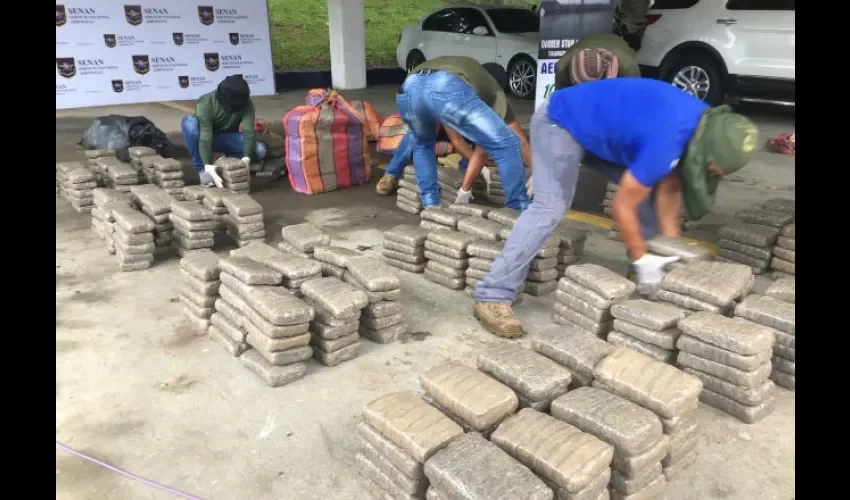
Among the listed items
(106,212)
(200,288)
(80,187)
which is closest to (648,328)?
(200,288)

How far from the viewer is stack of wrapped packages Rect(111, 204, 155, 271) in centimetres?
479

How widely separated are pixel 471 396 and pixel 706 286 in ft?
5.52

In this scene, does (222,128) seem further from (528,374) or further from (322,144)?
(528,374)

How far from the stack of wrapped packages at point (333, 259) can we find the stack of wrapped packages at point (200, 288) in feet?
2.25

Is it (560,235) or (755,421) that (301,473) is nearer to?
(755,421)

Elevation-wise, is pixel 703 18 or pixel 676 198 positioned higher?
pixel 703 18

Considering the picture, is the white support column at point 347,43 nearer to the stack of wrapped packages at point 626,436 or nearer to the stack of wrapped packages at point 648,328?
the stack of wrapped packages at point 648,328

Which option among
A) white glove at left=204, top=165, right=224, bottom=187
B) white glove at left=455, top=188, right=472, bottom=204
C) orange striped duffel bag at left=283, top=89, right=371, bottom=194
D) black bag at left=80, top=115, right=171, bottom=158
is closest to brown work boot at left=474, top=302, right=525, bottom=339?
white glove at left=455, top=188, right=472, bottom=204

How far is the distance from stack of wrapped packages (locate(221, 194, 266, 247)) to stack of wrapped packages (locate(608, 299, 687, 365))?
3.16 meters

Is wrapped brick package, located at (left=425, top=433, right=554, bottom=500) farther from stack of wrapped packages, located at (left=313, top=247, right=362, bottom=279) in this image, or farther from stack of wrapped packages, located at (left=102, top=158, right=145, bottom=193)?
stack of wrapped packages, located at (left=102, top=158, right=145, bottom=193)

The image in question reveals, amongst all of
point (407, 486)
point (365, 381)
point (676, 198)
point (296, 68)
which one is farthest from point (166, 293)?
point (296, 68)

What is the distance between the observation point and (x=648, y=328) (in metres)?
3.32

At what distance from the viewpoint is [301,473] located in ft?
8.89

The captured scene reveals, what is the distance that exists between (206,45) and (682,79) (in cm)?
979
